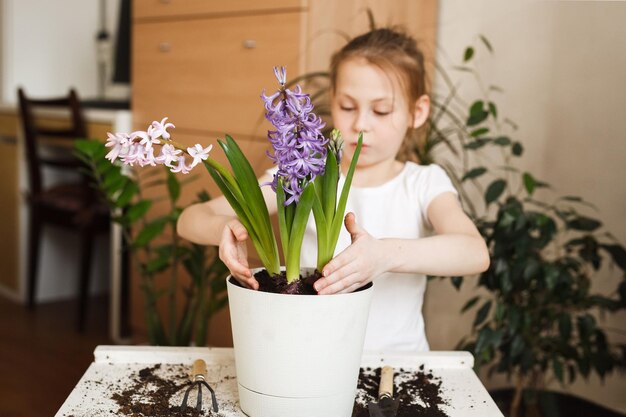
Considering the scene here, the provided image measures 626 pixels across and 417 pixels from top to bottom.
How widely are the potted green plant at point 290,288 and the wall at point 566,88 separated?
1.40m

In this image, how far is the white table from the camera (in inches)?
33.9

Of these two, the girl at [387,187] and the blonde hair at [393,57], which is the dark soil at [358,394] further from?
the blonde hair at [393,57]

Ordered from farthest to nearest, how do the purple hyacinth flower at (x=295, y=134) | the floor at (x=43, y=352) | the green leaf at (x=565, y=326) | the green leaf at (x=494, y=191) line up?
the floor at (x=43, y=352) < the green leaf at (x=494, y=191) < the green leaf at (x=565, y=326) < the purple hyacinth flower at (x=295, y=134)

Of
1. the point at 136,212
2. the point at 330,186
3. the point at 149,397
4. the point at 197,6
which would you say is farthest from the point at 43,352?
the point at 330,186

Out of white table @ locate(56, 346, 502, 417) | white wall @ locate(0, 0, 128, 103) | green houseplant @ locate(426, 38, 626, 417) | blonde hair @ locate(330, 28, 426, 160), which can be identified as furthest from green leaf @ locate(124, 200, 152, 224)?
white wall @ locate(0, 0, 128, 103)

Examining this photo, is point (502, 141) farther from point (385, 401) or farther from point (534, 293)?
point (385, 401)

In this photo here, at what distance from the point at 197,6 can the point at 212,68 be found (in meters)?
0.24

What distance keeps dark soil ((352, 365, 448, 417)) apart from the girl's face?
0.50 m

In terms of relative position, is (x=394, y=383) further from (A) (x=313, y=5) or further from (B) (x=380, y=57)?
(A) (x=313, y=5)

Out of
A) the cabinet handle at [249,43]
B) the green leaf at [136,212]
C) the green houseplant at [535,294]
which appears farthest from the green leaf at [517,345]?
the cabinet handle at [249,43]

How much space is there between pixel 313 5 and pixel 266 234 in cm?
136

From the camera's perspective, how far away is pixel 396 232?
1.44 m

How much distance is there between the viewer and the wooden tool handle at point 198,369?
93 centimetres

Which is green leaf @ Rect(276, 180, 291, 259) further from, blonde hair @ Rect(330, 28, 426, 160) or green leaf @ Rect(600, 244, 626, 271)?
green leaf @ Rect(600, 244, 626, 271)
